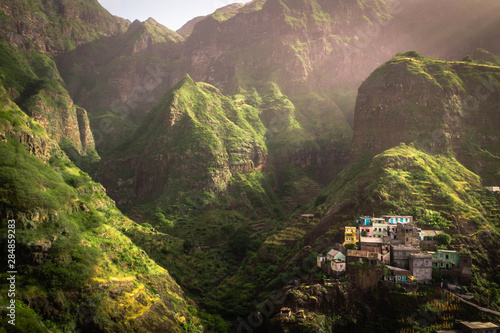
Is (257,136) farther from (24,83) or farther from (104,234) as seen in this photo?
(104,234)

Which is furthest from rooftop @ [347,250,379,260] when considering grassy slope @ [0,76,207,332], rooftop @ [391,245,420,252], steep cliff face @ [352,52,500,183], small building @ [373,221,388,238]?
steep cliff face @ [352,52,500,183]

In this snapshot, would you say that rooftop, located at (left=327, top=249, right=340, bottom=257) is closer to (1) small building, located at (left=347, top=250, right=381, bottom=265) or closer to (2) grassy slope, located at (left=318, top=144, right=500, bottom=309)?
(1) small building, located at (left=347, top=250, right=381, bottom=265)

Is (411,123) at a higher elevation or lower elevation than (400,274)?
higher

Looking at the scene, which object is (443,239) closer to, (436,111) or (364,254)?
(364,254)

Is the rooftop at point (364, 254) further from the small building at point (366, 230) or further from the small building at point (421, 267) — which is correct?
the small building at point (366, 230)

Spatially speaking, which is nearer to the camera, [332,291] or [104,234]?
[332,291]

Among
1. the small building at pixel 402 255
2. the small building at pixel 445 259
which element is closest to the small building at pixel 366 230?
the small building at pixel 402 255

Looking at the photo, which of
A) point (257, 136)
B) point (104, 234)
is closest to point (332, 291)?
point (104, 234)

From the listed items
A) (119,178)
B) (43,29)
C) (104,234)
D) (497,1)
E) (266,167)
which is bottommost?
(104,234)
